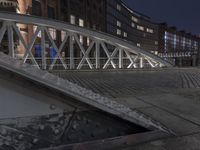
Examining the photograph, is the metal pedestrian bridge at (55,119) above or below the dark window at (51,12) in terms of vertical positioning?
below

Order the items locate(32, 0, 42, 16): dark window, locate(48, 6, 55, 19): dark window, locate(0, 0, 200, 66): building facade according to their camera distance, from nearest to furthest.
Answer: locate(0, 0, 200, 66): building facade
locate(32, 0, 42, 16): dark window
locate(48, 6, 55, 19): dark window

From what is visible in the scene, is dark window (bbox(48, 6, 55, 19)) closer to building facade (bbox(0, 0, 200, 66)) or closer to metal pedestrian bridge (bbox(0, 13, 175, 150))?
building facade (bbox(0, 0, 200, 66))

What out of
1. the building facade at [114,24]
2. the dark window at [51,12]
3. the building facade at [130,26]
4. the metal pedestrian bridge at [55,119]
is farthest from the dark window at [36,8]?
the building facade at [130,26]

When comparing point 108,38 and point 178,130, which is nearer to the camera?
point 178,130

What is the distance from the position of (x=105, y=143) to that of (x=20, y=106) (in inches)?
38.4

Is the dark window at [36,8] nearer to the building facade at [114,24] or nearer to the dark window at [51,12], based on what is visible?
the building facade at [114,24]

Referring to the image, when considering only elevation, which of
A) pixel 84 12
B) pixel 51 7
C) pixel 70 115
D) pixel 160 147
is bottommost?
pixel 160 147

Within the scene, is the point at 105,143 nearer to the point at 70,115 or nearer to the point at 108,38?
the point at 70,115

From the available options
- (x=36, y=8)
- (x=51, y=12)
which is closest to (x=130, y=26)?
(x=51, y=12)

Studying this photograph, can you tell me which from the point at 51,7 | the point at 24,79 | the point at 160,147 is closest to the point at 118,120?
the point at 160,147

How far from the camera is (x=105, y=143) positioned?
1925 mm

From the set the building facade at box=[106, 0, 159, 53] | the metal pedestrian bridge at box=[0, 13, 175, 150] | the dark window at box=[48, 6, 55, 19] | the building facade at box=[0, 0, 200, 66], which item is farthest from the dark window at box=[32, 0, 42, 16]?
the building facade at box=[106, 0, 159, 53]

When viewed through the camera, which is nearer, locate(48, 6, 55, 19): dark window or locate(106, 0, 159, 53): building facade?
locate(48, 6, 55, 19): dark window

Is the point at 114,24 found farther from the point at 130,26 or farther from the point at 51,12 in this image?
the point at 51,12
